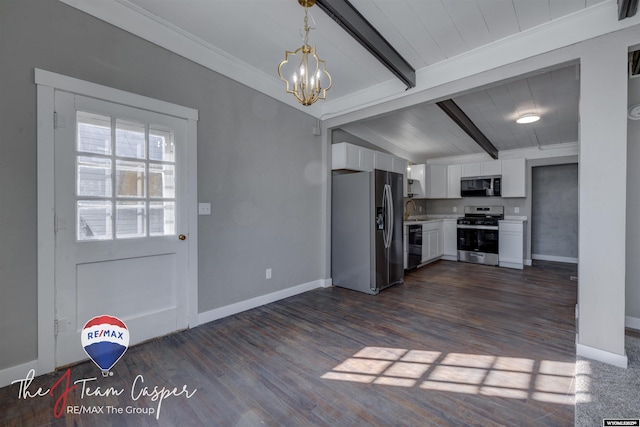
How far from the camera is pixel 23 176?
70.8 inches

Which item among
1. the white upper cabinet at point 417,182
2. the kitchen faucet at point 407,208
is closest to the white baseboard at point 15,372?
the kitchen faucet at point 407,208

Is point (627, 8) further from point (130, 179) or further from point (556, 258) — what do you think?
point (556, 258)

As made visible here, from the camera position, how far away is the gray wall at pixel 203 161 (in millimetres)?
1768

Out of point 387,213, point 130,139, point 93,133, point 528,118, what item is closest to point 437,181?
point 528,118

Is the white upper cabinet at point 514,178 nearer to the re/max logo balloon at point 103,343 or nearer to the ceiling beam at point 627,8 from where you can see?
the ceiling beam at point 627,8

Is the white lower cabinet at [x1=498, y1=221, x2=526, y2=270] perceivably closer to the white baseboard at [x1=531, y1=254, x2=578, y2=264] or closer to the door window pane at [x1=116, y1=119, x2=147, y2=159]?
the white baseboard at [x1=531, y1=254, x2=578, y2=264]

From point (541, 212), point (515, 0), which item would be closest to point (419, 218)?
point (541, 212)

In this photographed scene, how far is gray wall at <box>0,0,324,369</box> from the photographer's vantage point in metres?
1.77

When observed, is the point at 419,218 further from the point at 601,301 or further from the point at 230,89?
the point at 230,89

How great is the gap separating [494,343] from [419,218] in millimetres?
4592

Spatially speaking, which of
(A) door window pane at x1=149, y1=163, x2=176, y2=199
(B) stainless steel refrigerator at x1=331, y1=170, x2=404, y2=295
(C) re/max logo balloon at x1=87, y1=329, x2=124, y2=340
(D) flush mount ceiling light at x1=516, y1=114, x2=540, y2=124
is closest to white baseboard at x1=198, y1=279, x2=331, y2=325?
(B) stainless steel refrigerator at x1=331, y1=170, x2=404, y2=295

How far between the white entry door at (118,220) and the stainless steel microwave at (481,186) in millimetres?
5822

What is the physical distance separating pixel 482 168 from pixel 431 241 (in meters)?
2.02

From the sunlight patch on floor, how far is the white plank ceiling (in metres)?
2.40
